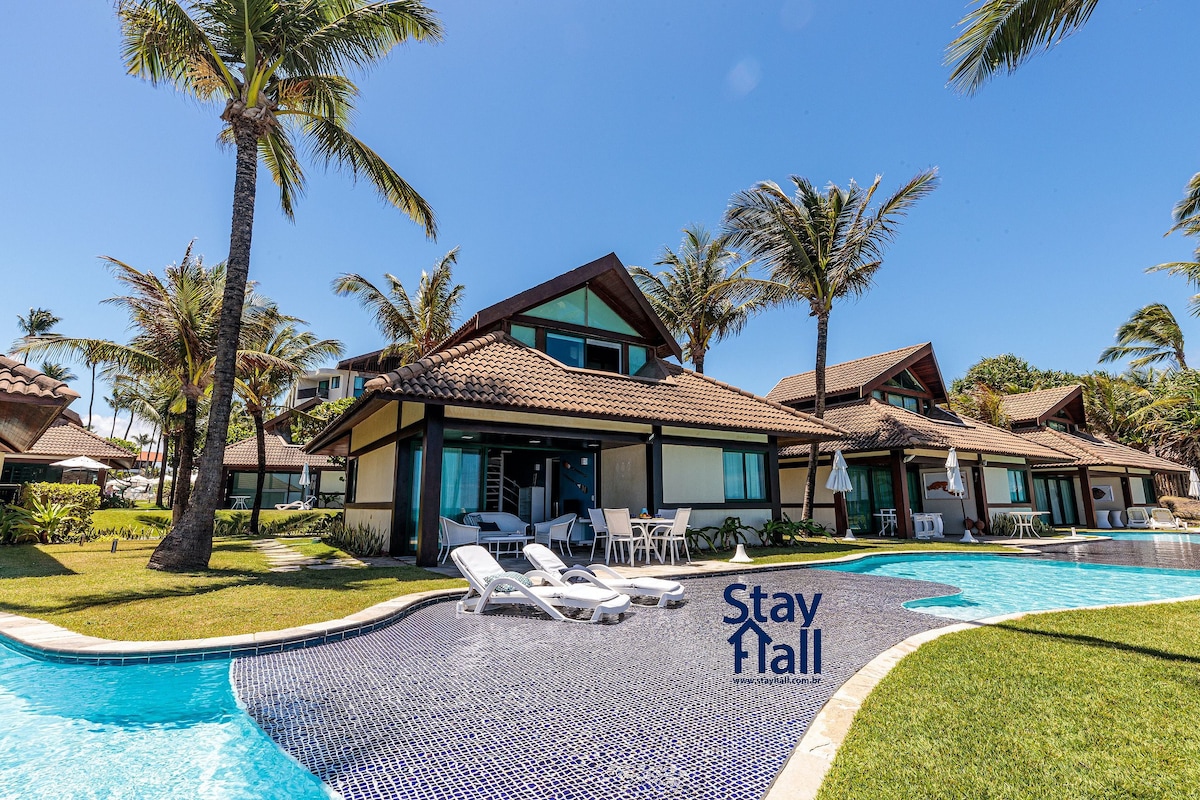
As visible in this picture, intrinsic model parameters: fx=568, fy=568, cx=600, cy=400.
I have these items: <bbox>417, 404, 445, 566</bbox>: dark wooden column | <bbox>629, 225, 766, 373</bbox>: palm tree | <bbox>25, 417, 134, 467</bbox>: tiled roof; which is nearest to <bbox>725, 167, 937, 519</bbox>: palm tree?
<bbox>629, 225, 766, 373</bbox>: palm tree

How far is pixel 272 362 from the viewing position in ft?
59.4

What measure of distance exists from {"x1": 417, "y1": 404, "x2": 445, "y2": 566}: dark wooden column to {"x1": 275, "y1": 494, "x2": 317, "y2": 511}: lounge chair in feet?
80.9

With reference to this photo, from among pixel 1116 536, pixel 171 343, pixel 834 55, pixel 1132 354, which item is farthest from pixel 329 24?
pixel 1132 354

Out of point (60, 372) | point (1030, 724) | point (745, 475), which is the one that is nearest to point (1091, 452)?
point (745, 475)

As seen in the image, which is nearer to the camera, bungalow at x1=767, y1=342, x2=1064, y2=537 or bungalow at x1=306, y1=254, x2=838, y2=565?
bungalow at x1=306, y1=254, x2=838, y2=565

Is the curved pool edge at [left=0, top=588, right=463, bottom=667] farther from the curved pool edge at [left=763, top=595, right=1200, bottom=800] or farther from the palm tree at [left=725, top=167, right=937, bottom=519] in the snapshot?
the palm tree at [left=725, top=167, right=937, bottom=519]

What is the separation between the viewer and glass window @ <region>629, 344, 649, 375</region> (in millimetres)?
15906

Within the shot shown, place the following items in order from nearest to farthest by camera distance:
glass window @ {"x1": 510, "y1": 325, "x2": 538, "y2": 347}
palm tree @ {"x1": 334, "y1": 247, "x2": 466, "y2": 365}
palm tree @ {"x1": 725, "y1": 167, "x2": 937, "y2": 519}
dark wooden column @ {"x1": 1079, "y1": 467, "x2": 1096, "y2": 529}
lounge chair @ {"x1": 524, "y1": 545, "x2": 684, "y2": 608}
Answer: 1. lounge chair @ {"x1": 524, "y1": 545, "x2": 684, "y2": 608}
2. glass window @ {"x1": 510, "y1": 325, "x2": 538, "y2": 347}
3. palm tree @ {"x1": 725, "y1": 167, "x2": 937, "y2": 519}
4. palm tree @ {"x1": 334, "y1": 247, "x2": 466, "y2": 365}
5. dark wooden column @ {"x1": 1079, "y1": 467, "x2": 1096, "y2": 529}

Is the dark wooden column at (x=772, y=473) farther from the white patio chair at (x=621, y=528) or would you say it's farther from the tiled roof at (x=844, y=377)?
the tiled roof at (x=844, y=377)

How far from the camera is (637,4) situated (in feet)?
42.3

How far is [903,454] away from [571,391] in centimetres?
1219

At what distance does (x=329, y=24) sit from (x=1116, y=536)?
97.2ft

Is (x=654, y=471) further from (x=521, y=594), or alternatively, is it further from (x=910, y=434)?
(x=910, y=434)

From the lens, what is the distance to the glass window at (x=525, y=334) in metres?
14.2
